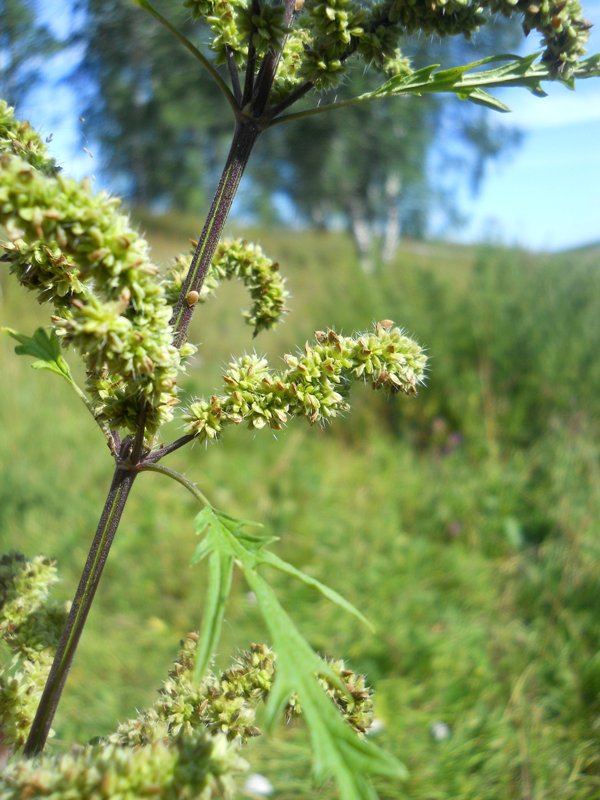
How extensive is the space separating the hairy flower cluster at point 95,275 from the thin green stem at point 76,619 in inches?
4.6

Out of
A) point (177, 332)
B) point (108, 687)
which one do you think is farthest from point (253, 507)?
point (177, 332)

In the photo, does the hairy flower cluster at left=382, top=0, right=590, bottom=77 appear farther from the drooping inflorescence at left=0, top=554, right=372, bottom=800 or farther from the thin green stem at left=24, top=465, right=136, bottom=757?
the drooping inflorescence at left=0, top=554, right=372, bottom=800

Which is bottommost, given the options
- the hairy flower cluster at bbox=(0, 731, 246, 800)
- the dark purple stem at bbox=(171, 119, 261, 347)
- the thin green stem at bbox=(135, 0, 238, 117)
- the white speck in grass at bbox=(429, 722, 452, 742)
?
the hairy flower cluster at bbox=(0, 731, 246, 800)

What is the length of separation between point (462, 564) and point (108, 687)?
1.80 m

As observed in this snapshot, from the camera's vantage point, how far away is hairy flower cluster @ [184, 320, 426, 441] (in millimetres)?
910

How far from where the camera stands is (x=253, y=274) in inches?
45.2

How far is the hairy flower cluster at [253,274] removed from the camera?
43.7 inches

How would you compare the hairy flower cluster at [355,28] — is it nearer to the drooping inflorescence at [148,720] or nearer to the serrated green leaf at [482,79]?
the serrated green leaf at [482,79]

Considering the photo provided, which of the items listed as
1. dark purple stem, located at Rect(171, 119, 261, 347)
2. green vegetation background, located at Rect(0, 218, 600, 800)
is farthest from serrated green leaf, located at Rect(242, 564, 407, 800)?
green vegetation background, located at Rect(0, 218, 600, 800)

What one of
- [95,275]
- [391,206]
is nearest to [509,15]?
[95,275]

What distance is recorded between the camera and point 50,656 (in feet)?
3.43

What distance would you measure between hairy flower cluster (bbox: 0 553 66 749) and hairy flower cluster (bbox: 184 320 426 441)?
16.6 inches

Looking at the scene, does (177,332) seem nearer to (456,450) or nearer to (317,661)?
(317,661)

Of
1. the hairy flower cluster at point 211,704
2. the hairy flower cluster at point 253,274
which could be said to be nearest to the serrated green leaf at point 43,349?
the hairy flower cluster at point 253,274
